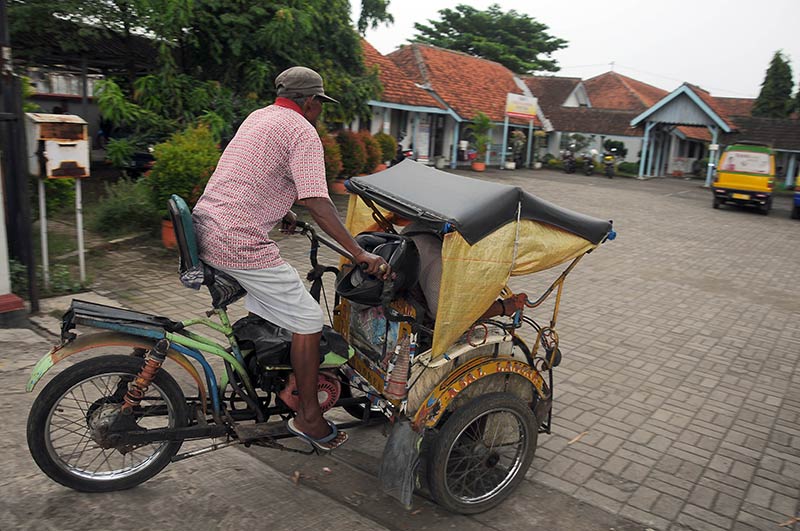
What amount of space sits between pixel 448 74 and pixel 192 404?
2803 cm

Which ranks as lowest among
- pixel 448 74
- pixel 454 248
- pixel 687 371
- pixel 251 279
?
pixel 687 371

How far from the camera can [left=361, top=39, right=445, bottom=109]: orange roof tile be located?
2239cm

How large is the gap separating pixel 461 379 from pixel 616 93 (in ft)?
138

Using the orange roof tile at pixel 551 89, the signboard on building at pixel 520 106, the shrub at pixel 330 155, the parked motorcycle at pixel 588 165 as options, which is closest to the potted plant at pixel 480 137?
the signboard on building at pixel 520 106

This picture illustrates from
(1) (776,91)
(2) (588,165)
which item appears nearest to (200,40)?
(2) (588,165)

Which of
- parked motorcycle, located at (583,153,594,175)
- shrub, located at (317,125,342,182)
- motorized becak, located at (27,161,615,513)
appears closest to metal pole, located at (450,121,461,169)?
parked motorcycle, located at (583,153,594,175)

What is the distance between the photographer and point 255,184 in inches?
120

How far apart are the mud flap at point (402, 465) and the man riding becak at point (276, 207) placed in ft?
1.74

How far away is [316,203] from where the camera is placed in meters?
3.01

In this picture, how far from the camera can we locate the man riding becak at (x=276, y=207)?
302cm

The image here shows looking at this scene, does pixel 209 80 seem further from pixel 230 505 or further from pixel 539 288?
pixel 230 505

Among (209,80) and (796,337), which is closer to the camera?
(796,337)

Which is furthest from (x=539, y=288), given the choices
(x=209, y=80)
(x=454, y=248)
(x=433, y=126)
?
(x=433, y=126)

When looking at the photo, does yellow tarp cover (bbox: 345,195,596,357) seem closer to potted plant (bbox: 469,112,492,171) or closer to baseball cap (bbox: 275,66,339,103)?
baseball cap (bbox: 275,66,339,103)
